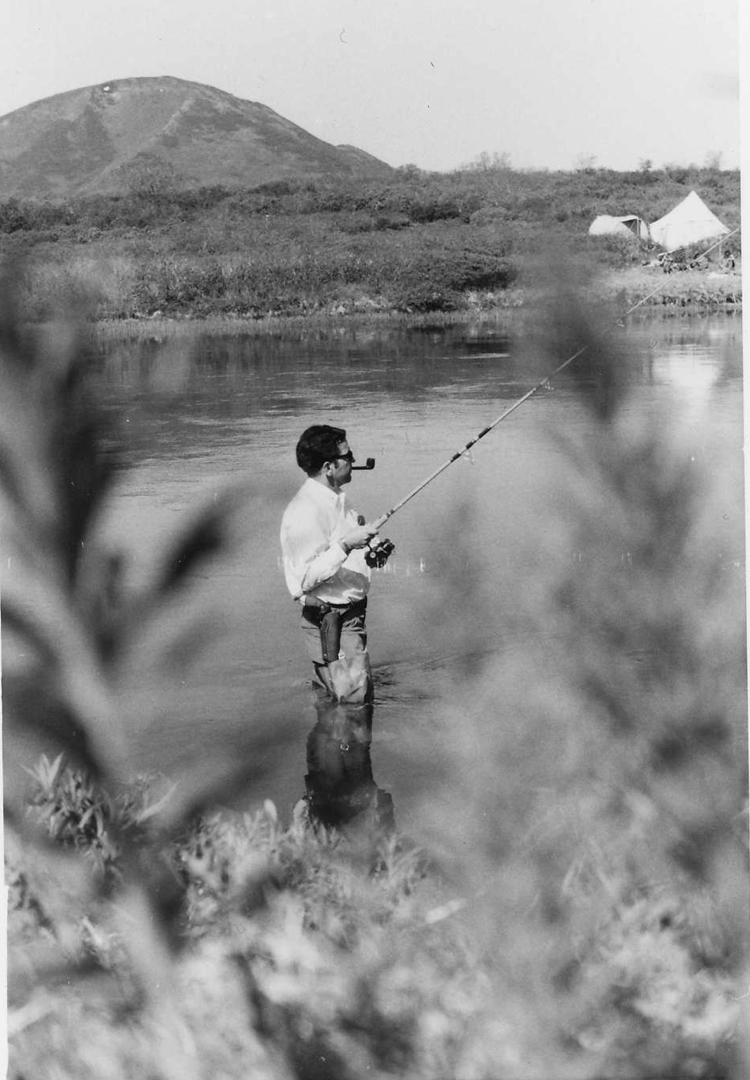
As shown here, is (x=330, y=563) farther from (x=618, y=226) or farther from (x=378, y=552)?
(x=618, y=226)

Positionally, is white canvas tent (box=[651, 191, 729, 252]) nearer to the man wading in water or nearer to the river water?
the river water

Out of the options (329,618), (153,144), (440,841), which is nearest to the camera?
(440,841)

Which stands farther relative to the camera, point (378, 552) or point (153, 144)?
point (153, 144)

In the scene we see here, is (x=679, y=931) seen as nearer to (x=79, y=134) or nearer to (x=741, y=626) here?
(x=741, y=626)

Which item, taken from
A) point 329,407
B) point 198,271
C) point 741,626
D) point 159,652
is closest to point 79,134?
point 198,271

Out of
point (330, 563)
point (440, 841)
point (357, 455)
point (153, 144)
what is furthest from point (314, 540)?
point (153, 144)

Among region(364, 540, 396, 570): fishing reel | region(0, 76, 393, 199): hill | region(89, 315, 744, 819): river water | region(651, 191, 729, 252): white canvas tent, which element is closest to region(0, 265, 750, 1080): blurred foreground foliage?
region(89, 315, 744, 819): river water

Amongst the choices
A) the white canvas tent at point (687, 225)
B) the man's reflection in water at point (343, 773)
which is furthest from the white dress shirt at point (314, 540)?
the white canvas tent at point (687, 225)
